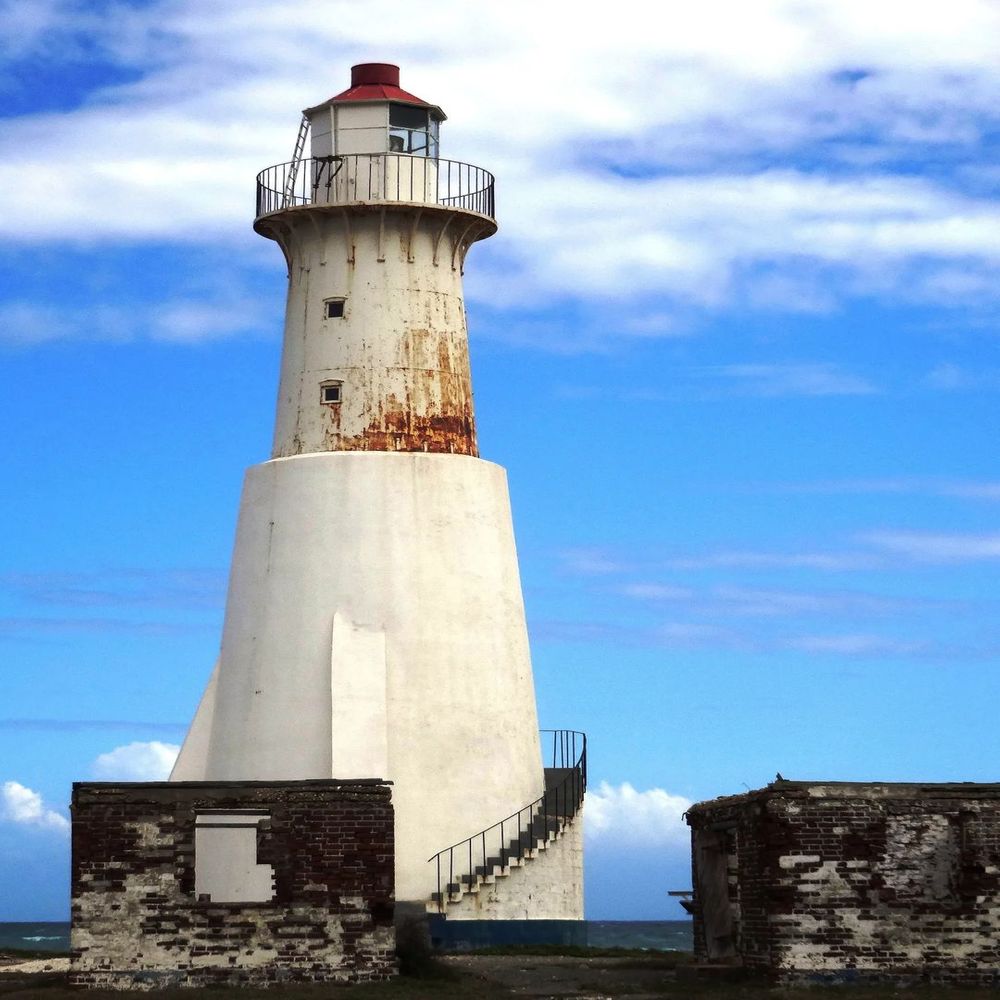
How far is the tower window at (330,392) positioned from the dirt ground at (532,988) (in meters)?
10.2

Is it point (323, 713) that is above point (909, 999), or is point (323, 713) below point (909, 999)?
above

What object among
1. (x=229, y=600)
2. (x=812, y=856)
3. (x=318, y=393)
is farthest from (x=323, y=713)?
(x=812, y=856)

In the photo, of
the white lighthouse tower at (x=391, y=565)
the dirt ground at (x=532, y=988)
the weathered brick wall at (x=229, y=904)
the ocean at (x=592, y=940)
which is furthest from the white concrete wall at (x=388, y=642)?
the ocean at (x=592, y=940)

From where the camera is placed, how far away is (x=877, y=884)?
27375mm

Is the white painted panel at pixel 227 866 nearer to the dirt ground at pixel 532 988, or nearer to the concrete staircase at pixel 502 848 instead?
the concrete staircase at pixel 502 848

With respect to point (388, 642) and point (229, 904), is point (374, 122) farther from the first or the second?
point (229, 904)

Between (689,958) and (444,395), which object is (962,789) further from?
(444,395)

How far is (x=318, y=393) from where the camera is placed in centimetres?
3722

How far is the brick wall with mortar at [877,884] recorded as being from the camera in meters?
27.3

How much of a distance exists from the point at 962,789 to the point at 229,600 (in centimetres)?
1422

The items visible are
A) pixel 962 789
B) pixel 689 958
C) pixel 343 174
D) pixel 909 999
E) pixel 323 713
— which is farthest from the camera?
pixel 343 174

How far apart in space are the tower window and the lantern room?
3.99 meters

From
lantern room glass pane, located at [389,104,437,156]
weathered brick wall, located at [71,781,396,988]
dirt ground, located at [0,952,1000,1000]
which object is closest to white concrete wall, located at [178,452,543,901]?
dirt ground, located at [0,952,1000,1000]

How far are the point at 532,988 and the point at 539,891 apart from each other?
783 centimetres
